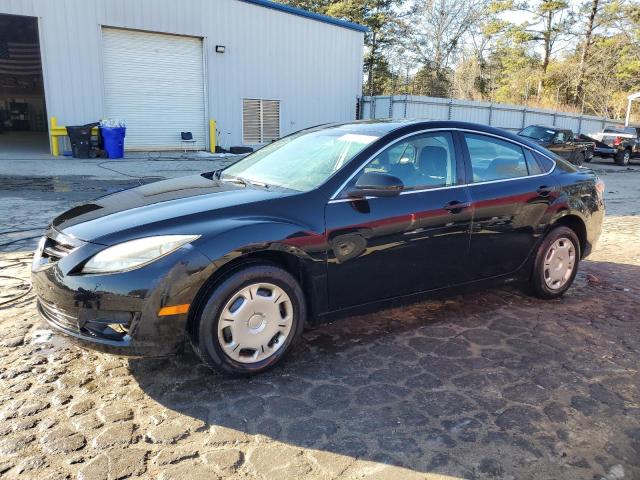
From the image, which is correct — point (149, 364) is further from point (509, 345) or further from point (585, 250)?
point (585, 250)

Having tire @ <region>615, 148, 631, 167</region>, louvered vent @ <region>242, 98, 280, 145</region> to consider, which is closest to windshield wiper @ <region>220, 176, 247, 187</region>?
louvered vent @ <region>242, 98, 280, 145</region>

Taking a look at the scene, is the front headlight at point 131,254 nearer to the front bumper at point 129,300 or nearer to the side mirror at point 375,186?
the front bumper at point 129,300

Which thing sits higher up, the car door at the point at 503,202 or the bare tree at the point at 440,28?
the bare tree at the point at 440,28

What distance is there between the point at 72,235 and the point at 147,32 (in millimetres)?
15395

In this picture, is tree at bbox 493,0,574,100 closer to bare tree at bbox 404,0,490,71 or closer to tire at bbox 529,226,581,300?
bare tree at bbox 404,0,490,71

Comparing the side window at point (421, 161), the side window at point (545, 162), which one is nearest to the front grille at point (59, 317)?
the side window at point (421, 161)

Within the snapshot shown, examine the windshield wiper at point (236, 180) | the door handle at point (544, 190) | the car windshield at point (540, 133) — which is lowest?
the door handle at point (544, 190)

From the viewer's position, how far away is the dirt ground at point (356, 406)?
8.06ft

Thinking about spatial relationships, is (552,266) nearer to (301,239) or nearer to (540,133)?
(301,239)

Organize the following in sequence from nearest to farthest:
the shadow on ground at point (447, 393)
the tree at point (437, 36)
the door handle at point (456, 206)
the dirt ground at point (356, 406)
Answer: the dirt ground at point (356, 406) → the shadow on ground at point (447, 393) → the door handle at point (456, 206) → the tree at point (437, 36)

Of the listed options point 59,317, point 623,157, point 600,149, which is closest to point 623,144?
point 623,157

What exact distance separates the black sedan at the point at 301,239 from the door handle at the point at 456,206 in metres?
0.01

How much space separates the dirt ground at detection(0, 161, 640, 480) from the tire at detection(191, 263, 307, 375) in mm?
155

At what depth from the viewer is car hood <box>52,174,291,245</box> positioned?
2.93 metres
